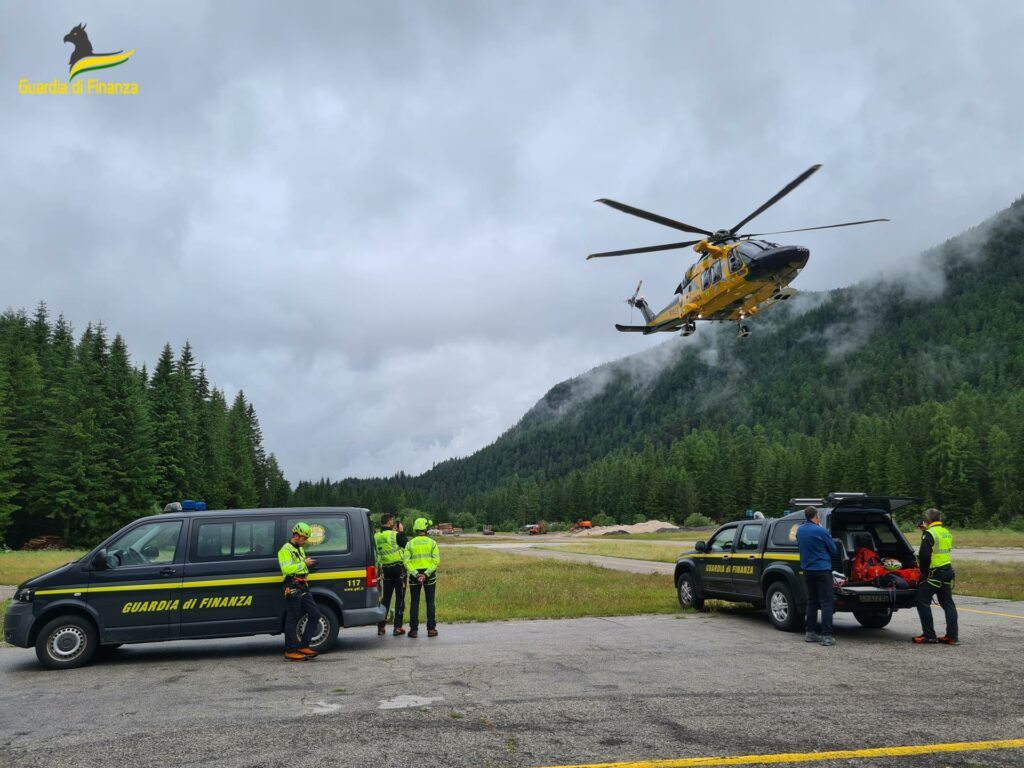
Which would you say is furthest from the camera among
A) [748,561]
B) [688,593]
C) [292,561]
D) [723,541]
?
[688,593]

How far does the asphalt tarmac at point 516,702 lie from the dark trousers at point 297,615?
16.7 inches

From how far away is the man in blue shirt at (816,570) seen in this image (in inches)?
451

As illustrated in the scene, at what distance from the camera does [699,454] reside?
150 meters

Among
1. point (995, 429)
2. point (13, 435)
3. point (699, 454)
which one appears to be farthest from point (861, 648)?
point (699, 454)

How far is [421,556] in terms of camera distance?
40.9 feet

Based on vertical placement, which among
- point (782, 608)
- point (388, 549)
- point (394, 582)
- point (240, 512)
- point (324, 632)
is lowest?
point (782, 608)

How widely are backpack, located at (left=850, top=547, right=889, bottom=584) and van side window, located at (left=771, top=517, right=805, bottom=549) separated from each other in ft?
3.50

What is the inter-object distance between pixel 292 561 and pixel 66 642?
3229 millimetres

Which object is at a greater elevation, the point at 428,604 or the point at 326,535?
the point at 326,535

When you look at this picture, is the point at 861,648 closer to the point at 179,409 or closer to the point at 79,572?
the point at 79,572

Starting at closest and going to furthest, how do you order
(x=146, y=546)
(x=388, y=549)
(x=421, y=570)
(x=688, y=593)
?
(x=146, y=546), (x=421, y=570), (x=388, y=549), (x=688, y=593)

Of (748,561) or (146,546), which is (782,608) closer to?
(748,561)

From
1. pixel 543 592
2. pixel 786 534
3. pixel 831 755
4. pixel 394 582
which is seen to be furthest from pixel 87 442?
pixel 831 755

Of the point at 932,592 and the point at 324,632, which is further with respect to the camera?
the point at 932,592
